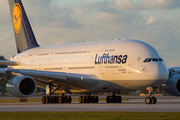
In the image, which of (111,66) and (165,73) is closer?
(165,73)

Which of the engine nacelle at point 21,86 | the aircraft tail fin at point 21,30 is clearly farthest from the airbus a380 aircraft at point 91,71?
the aircraft tail fin at point 21,30

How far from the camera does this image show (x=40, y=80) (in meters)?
28.1

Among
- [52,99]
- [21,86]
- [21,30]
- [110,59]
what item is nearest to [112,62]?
[110,59]

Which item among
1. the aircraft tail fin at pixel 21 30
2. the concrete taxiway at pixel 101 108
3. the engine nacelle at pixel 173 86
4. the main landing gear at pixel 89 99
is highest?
the aircraft tail fin at pixel 21 30

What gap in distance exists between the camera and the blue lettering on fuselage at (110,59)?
25641 millimetres

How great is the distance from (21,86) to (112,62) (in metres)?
7.20

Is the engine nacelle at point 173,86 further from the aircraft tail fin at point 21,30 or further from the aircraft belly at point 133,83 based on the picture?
the aircraft tail fin at point 21,30

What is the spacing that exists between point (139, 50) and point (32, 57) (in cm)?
1210

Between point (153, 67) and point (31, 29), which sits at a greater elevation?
point (31, 29)

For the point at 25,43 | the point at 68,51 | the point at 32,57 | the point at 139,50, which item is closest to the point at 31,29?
the point at 25,43

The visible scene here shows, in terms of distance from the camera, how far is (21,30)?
36562 mm

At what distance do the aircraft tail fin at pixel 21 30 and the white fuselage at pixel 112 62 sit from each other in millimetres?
4412

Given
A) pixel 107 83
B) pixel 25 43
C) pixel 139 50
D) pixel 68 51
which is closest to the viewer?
pixel 139 50

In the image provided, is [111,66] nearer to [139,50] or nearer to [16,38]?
[139,50]
